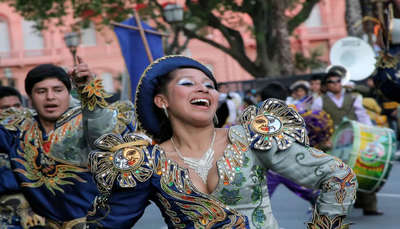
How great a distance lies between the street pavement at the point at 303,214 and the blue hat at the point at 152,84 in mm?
4267

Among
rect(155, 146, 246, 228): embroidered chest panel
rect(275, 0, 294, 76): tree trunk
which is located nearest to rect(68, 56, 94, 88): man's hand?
rect(155, 146, 246, 228): embroidered chest panel

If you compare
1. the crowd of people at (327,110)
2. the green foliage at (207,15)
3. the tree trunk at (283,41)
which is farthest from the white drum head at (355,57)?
the green foliage at (207,15)

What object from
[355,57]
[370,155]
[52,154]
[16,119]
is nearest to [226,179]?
[52,154]

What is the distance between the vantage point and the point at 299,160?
352 cm

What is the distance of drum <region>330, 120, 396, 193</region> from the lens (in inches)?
334

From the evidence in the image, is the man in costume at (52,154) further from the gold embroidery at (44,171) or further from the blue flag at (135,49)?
the blue flag at (135,49)

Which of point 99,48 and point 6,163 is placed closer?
point 6,163

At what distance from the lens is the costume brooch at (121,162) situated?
3.47 metres

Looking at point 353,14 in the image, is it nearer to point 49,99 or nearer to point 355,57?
point 355,57

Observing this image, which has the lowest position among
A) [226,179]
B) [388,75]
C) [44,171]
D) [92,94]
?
[44,171]

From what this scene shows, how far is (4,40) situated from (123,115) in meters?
46.3

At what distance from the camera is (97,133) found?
5000 millimetres

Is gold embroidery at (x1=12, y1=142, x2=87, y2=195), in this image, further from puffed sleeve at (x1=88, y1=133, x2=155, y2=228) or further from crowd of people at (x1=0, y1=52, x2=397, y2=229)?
puffed sleeve at (x1=88, y1=133, x2=155, y2=228)

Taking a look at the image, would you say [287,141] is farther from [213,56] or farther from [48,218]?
[213,56]
